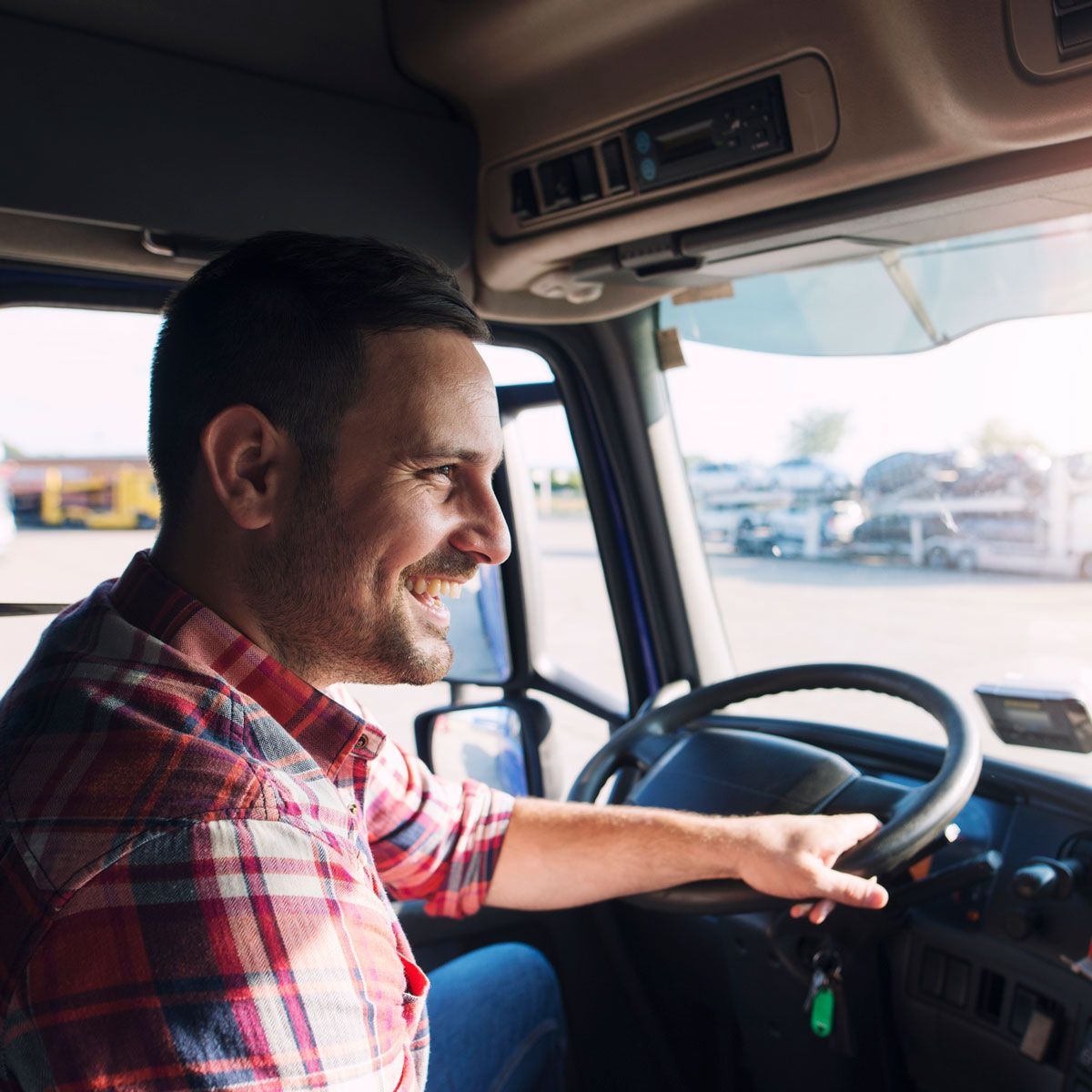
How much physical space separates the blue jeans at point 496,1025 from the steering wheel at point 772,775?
0.39 meters

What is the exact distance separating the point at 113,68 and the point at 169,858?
53.1 inches

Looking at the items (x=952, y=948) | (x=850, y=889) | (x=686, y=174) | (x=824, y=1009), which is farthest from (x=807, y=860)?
(x=686, y=174)

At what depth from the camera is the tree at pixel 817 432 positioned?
2.30m

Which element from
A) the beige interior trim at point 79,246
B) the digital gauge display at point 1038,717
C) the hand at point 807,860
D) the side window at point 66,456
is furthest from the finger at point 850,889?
the beige interior trim at point 79,246

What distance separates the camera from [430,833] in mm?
1821

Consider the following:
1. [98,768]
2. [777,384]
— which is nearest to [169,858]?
[98,768]

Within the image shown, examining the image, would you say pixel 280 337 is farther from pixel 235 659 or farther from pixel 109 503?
pixel 109 503

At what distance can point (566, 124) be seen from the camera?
198 centimetres

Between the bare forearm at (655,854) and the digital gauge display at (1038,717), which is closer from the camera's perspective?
the bare forearm at (655,854)

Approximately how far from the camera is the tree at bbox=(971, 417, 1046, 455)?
1.94 metres

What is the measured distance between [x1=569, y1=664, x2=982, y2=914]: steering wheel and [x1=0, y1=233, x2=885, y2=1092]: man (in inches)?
2.2

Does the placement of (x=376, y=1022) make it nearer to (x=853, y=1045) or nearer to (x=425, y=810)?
(x=425, y=810)

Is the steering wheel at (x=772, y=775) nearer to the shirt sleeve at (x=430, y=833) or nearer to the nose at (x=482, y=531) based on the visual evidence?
the shirt sleeve at (x=430, y=833)

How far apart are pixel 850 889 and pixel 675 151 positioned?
127 cm
